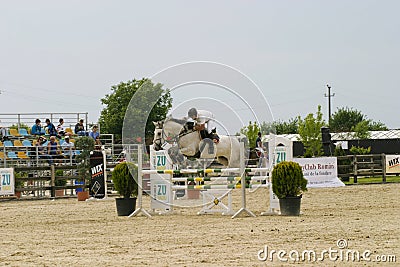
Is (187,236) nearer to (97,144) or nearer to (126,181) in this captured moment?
(126,181)

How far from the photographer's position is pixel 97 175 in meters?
20.6

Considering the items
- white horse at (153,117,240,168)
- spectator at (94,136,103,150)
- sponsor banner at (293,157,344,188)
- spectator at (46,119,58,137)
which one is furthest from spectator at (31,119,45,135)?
white horse at (153,117,240,168)

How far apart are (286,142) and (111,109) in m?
23.5

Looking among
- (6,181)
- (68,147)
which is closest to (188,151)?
(6,181)

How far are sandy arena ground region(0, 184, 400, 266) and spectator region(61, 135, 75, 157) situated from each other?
32.1 ft

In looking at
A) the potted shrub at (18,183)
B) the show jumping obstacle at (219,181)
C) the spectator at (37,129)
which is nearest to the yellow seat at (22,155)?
the spectator at (37,129)

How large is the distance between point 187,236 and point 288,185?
3671 millimetres

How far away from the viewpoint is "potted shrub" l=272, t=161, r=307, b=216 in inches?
515

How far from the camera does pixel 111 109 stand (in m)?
36.5

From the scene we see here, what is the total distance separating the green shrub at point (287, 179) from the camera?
13078mm

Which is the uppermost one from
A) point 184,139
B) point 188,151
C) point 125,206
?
point 184,139

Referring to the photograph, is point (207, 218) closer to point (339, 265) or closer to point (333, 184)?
point (339, 265)

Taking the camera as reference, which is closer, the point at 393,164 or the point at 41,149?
the point at 41,149

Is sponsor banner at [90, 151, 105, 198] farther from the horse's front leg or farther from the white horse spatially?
the horse's front leg
